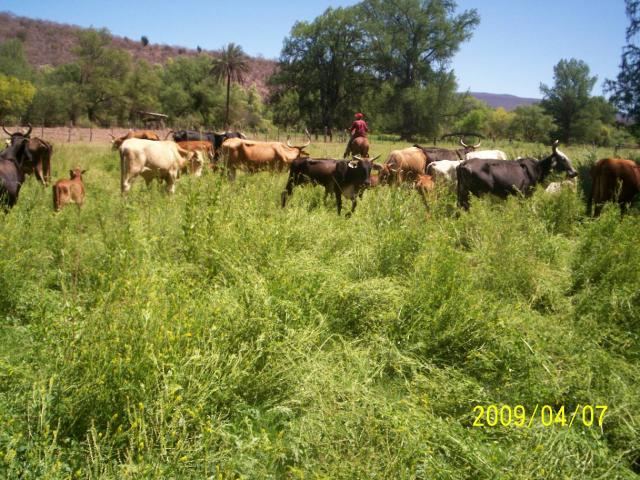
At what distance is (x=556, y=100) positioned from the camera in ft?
191

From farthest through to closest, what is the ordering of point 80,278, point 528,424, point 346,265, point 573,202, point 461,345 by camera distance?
1. point 573,202
2. point 346,265
3. point 80,278
4. point 461,345
5. point 528,424

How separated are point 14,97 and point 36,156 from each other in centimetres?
4066

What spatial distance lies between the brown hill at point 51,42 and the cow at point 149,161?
6637cm

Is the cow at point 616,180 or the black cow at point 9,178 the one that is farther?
the cow at point 616,180

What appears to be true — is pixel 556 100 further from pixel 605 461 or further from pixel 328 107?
pixel 605 461

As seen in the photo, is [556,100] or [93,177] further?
[556,100]

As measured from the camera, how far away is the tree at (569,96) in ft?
185

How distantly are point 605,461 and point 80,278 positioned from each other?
4397 mm

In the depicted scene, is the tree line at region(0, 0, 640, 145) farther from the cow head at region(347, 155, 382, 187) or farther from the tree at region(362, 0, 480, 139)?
the cow head at region(347, 155, 382, 187)

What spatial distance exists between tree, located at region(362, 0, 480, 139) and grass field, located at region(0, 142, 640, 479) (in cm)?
4345

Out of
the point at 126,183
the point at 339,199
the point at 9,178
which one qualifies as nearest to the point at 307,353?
Answer: the point at 339,199

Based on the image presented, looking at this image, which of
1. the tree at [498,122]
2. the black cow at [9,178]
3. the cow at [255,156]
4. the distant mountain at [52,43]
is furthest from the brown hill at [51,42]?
the black cow at [9,178]

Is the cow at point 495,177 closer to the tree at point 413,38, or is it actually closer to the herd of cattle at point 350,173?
the herd of cattle at point 350,173

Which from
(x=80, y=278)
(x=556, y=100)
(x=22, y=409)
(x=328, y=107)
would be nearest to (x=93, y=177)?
(x=80, y=278)
